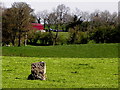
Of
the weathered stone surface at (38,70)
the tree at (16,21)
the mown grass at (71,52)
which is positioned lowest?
the mown grass at (71,52)

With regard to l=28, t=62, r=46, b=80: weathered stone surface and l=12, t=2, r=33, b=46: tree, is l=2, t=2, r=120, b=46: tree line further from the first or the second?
l=28, t=62, r=46, b=80: weathered stone surface

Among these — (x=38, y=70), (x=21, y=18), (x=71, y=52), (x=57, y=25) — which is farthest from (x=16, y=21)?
(x=38, y=70)

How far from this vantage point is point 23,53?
32.5 meters

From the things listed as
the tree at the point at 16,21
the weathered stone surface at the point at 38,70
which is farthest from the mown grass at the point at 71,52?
the weathered stone surface at the point at 38,70

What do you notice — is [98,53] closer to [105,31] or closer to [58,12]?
[105,31]

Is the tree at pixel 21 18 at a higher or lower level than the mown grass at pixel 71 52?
higher

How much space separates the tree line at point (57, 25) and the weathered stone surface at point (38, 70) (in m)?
37.2

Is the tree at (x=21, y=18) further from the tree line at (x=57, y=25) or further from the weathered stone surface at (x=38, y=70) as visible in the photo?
the weathered stone surface at (x=38, y=70)

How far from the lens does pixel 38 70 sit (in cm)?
1227

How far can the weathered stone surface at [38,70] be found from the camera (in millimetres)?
12219

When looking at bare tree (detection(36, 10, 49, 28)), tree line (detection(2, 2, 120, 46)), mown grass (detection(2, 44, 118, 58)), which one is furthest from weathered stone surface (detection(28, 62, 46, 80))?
bare tree (detection(36, 10, 49, 28))

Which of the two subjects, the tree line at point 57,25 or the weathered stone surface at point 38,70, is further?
the tree line at point 57,25

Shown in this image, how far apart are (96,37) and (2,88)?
163 ft

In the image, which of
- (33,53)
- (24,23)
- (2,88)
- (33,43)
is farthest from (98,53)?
(33,43)
